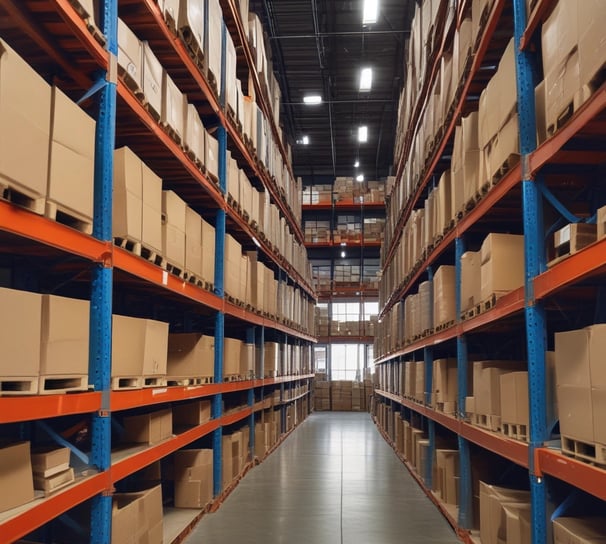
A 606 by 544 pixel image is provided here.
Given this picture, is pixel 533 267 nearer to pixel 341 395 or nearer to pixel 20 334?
pixel 20 334

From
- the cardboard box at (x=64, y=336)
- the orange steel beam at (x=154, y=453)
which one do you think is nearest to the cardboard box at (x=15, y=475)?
the cardboard box at (x=64, y=336)

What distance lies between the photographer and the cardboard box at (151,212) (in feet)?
15.6

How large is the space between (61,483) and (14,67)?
2.18m

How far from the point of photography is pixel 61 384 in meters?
3.52

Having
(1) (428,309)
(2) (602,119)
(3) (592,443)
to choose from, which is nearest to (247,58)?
(1) (428,309)

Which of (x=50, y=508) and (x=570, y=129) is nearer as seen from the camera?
(x=50, y=508)

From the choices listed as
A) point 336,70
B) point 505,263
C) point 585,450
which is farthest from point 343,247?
point 585,450

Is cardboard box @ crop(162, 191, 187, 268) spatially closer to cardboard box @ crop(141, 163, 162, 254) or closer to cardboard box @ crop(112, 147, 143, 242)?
cardboard box @ crop(141, 163, 162, 254)

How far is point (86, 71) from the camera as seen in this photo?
443 cm

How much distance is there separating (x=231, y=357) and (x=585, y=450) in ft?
17.5

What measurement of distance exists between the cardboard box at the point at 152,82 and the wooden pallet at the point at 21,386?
2528mm

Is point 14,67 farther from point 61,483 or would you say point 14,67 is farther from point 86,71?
point 61,483

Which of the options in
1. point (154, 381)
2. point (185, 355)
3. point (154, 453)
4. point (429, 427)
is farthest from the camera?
point (429, 427)

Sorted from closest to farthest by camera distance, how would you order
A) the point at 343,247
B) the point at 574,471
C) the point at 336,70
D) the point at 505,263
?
the point at 574,471
the point at 505,263
the point at 336,70
the point at 343,247
